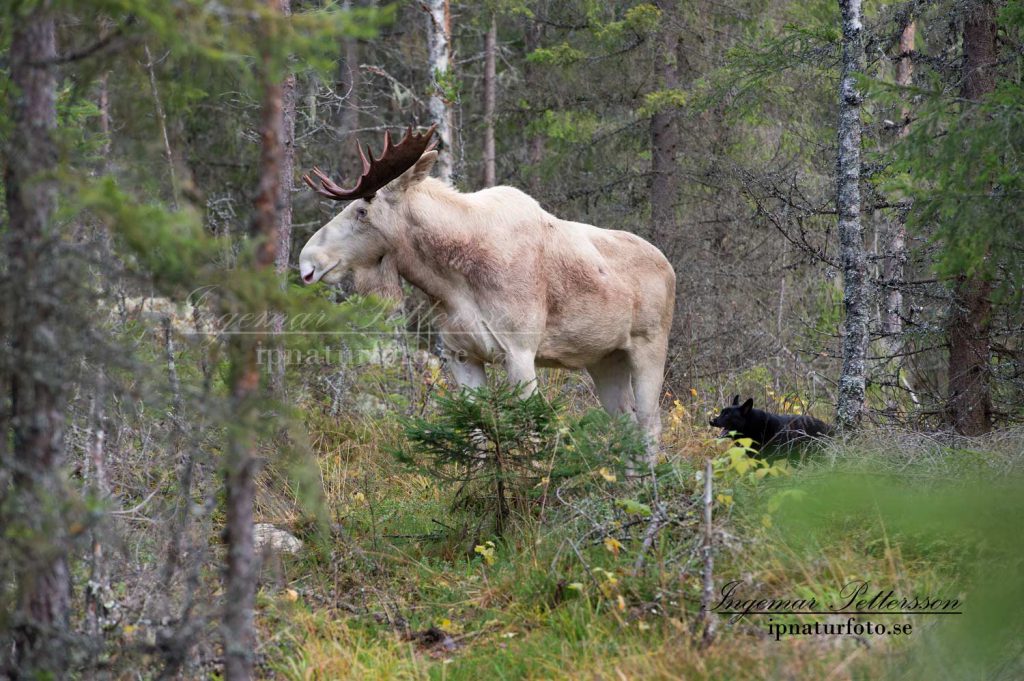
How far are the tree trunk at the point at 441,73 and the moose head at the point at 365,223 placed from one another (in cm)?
409

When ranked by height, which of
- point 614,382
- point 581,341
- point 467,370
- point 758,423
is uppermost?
point 581,341

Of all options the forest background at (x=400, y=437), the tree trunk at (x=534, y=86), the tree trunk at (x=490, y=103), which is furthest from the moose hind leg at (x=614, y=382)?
the tree trunk at (x=490, y=103)

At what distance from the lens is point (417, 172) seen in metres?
7.94

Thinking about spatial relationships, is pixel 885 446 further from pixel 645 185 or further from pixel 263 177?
pixel 645 185

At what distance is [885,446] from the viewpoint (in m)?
6.69

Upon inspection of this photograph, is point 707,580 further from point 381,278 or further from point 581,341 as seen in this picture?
point 381,278

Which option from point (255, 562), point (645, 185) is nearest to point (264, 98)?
point (255, 562)

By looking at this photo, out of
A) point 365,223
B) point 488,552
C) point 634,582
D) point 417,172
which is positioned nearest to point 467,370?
point 365,223

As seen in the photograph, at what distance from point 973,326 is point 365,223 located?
547 centimetres

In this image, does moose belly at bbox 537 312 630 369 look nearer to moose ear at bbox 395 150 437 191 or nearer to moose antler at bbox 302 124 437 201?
moose ear at bbox 395 150 437 191

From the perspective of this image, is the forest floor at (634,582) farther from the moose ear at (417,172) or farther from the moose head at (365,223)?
the moose ear at (417,172)

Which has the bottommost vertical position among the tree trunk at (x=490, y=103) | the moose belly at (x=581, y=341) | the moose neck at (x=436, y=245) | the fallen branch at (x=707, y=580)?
the fallen branch at (x=707, y=580)

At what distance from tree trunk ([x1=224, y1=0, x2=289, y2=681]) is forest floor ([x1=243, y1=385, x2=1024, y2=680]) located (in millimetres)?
1248

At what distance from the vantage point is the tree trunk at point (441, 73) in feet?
39.0
